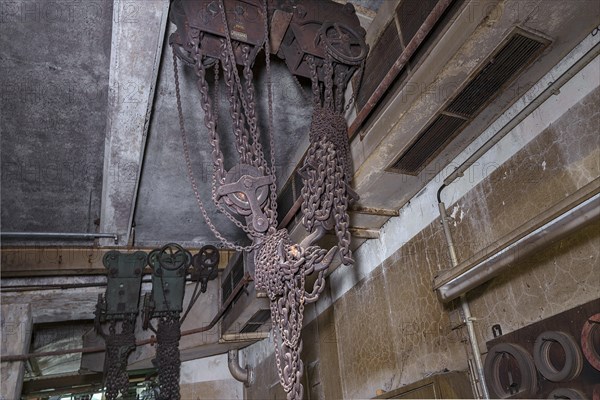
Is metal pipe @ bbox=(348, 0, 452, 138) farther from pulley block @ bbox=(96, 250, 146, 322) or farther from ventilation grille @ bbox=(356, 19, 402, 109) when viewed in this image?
pulley block @ bbox=(96, 250, 146, 322)

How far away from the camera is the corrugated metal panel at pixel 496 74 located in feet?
8.44

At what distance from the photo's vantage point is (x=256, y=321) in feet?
21.5

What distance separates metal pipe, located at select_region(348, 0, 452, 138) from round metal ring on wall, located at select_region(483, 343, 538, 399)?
169 centimetres

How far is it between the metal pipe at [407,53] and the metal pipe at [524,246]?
123 centimetres

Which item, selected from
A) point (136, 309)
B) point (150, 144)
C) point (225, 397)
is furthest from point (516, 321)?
point (225, 397)

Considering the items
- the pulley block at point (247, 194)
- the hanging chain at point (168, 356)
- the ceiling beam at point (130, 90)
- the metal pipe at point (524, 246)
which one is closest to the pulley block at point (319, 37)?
the ceiling beam at point (130, 90)

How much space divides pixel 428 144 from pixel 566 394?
5.66 ft

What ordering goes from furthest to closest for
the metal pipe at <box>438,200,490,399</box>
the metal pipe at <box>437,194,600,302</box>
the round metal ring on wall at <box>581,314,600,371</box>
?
the metal pipe at <box>438,200,490,399</box>, the round metal ring on wall at <box>581,314,600,371</box>, the metal pipe at <box>437,194,600,302</box>

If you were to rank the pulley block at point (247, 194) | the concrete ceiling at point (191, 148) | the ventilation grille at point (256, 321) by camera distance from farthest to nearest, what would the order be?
the ventilation grille at point (256, 321) → the concrete ceiling at point (191, 148) → the pulley block at point (247, 194)

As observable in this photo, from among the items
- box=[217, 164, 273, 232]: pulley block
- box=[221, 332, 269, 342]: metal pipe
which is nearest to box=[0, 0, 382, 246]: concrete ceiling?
box=[217, 164, 273, 232]: pulley block

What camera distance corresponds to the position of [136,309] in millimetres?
5809

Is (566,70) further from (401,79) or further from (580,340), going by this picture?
(580,340)

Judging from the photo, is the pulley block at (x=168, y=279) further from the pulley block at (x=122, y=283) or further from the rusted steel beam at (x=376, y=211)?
the rusted steel beam at (x=376, y=211)

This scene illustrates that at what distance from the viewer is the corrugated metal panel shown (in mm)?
2572
